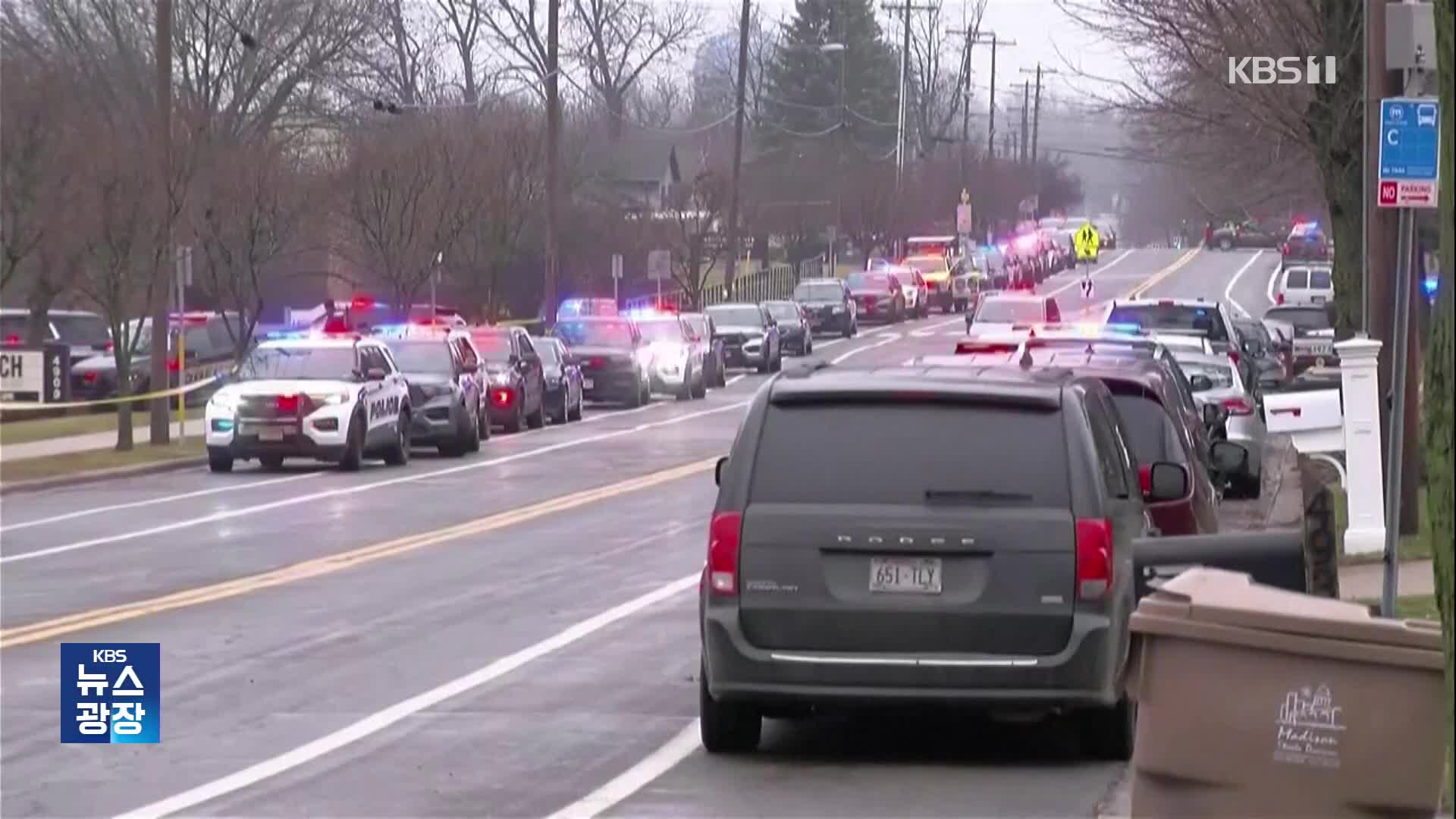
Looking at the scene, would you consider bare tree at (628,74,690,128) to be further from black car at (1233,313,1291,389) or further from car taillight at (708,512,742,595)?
car taillight at (708,512,742,595)

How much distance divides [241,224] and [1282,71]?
80.4 ft

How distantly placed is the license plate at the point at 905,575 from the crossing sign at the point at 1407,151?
16.9 ft

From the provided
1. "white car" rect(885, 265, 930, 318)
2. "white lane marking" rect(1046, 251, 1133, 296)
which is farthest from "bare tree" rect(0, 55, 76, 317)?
"white lane marking" rect(1046, 251, 1133, 296)

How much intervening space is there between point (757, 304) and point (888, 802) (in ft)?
159

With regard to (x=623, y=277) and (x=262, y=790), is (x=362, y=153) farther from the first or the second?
(x=262, y=790)

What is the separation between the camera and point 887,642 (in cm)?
1024

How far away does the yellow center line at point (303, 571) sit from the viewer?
15.8m

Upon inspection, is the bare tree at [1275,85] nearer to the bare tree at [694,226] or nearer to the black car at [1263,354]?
the black car at [1263,354]

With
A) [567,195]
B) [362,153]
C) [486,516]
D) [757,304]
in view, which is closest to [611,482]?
[486,516]

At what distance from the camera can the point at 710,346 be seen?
5122cm

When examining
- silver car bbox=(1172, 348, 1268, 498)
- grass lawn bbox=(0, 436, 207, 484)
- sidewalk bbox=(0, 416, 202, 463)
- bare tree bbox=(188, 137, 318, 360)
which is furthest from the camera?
bare tree bbox=(188, 137, 318, 360)

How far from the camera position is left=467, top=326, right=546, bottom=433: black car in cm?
3956

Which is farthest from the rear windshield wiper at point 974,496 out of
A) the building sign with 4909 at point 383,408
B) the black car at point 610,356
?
the black car at point 610,356

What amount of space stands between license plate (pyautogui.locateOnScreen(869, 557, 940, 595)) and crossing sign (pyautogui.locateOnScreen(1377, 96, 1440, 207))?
5144mm
